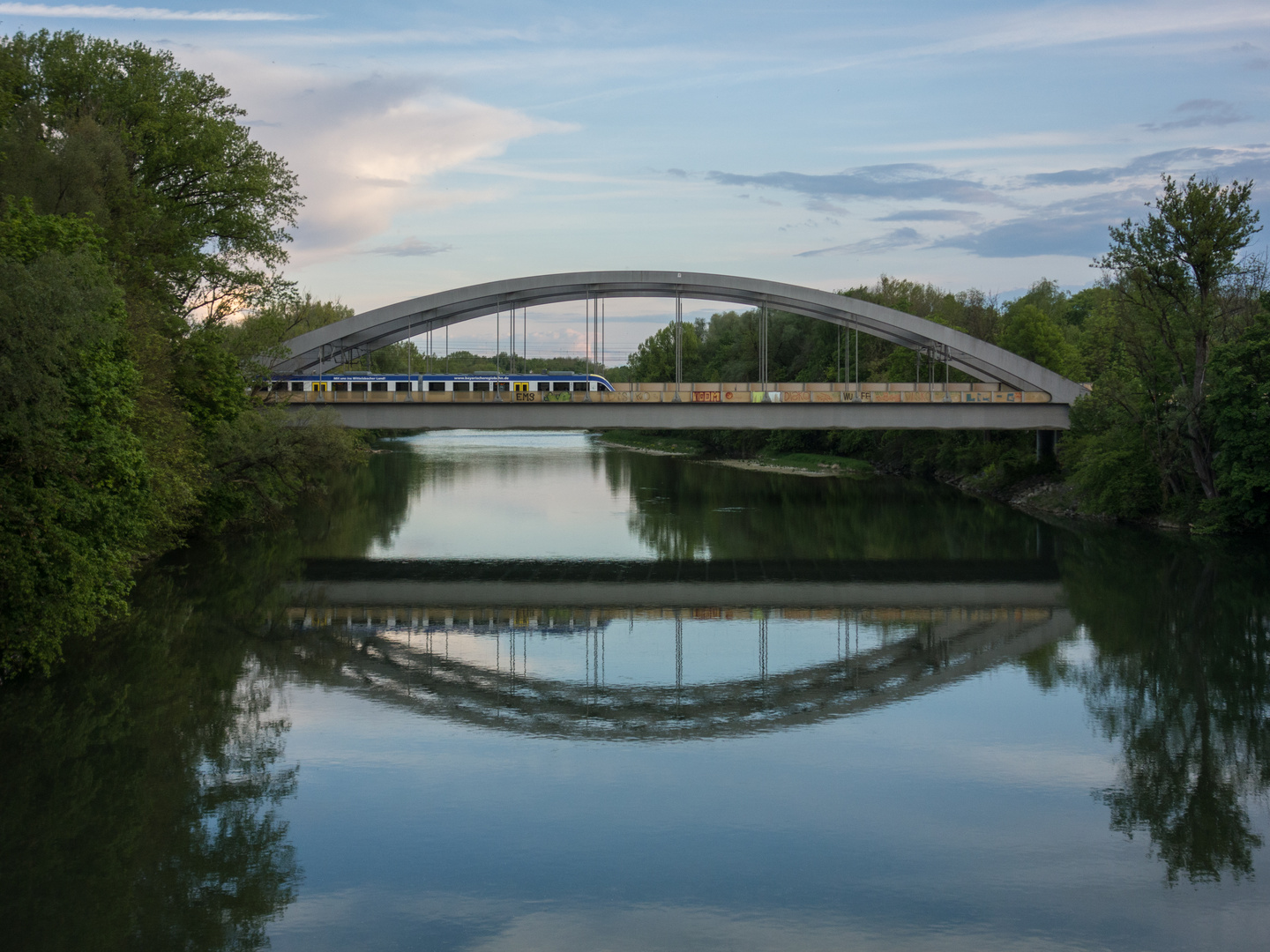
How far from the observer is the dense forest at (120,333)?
17328 mm

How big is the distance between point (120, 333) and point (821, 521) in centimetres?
3263

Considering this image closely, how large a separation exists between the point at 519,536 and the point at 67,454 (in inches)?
987

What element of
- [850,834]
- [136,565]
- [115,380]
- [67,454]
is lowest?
[850,834]

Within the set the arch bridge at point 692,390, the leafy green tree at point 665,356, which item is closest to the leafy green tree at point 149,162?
the arch bridge at point 692,390

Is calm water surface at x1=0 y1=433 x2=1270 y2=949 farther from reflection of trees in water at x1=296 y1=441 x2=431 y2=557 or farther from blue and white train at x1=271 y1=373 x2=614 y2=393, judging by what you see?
blue and white train at x1=271 y1=373 x2=614 y2=393

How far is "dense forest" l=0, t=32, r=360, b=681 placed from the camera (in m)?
17.3

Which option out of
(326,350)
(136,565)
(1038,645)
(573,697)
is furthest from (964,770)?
(326,350)

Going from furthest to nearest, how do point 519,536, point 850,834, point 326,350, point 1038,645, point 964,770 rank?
point 326,350, point 519,536, point 1038,645, point 964,770, point 850,834

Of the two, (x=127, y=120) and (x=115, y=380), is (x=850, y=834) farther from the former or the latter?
(x=127, y=120)

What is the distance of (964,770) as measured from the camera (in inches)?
655

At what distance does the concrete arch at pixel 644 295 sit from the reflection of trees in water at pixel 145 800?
2325 centimetres

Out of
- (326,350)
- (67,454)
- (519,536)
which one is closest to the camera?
(67,454)

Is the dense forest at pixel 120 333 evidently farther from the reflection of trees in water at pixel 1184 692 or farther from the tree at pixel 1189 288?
the tree at pixel 1189 288

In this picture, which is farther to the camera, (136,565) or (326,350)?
(326,350)
